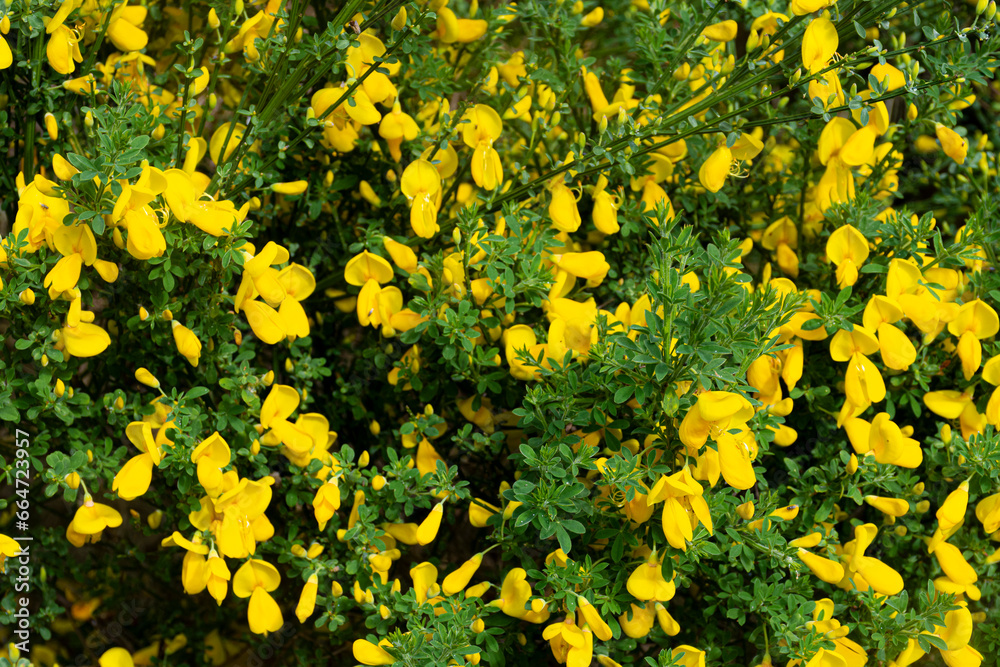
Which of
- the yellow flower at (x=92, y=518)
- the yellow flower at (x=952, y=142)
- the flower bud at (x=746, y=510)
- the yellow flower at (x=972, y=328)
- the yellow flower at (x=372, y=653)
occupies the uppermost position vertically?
the yellow flower at (x=952, y=142)

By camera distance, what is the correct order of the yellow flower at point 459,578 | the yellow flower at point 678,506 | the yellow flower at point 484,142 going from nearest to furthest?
the yellow flower at point 678,506 < the yellow flower at point 459,578 < the yellow flower at point 484,142

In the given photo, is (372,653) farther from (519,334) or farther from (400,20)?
(400,20)

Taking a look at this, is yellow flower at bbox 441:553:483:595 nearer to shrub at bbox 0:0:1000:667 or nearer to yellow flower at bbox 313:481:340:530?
shrub at bbox 0:0:1000:667

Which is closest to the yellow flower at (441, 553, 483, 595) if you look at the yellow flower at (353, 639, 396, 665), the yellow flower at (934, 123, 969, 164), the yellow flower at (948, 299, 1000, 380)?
the yellow flower at (353, 639, 396, 665)

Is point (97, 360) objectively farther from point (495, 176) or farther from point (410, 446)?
point (495, 176)

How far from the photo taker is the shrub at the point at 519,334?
110 centimetres

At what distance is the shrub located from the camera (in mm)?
1099

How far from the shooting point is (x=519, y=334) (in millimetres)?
1250

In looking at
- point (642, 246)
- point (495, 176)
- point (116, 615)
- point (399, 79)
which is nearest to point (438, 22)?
point (399, 79)

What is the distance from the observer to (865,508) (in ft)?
4.88

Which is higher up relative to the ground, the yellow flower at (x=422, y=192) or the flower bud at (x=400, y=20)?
the flower bud at (x=400, y=20)

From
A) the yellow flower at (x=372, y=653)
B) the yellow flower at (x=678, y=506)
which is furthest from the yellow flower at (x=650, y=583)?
the yellow flower at (x=372, y=653)

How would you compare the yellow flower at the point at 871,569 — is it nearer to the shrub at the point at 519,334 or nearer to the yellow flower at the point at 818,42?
the shrub at the point at 519,334

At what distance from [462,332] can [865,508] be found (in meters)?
0.82
